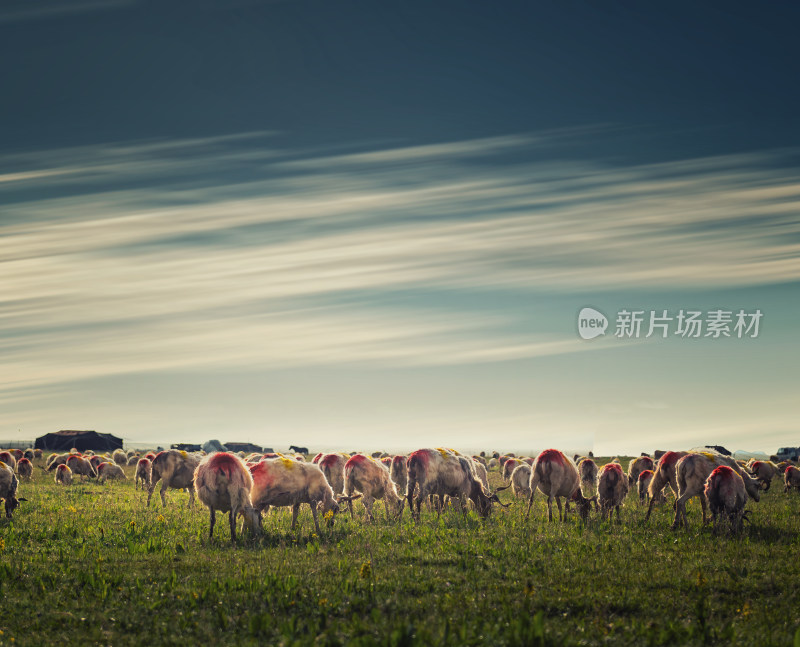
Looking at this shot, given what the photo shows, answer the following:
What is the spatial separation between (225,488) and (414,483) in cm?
821

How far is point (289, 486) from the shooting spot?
63.6 ft

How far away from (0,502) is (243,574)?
60.0 ft

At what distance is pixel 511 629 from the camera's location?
366 inches

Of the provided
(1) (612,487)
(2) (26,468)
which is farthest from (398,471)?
(2) (26,468)

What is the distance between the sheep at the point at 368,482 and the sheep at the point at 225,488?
6100mm

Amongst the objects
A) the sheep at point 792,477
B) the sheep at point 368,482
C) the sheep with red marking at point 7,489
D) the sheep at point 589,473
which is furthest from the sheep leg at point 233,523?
the sheep at point 792,477

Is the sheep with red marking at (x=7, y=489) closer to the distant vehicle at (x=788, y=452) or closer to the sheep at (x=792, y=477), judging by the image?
the sheep at (x=792, y=477)

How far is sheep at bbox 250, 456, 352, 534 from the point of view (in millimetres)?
19008

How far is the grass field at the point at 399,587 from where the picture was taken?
9.49 metres

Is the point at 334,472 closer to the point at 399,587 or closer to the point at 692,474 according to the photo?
the point at 692,474

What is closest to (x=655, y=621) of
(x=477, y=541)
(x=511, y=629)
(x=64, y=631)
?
(x=511, y=629)

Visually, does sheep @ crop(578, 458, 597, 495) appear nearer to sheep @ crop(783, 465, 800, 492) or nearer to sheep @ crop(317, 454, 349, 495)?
sheep @ crop(317, 454, 349, 495)

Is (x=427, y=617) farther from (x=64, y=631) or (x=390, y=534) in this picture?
(x=390, y=534)

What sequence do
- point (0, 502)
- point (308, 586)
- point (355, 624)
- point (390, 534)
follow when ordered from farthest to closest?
point (0, 502), point (390, 534), point (308, 586), point (355, 624)
